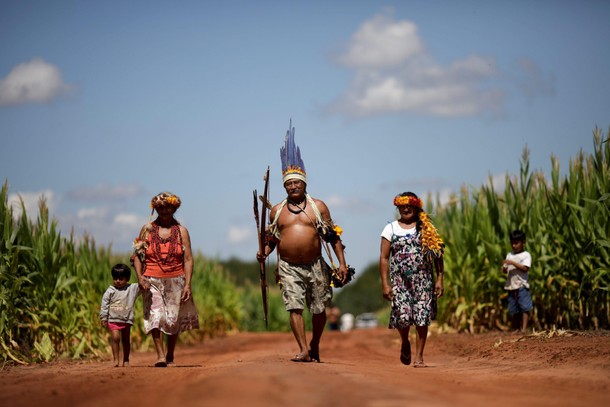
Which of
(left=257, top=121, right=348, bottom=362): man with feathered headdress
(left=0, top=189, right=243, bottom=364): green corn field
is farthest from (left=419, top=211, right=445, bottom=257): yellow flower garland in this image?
(left=0, top=189, right=243, bottom=364): green corn field

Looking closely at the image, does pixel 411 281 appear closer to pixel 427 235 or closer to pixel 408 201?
pixel 427 235

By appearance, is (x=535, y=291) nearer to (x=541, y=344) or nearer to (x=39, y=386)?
(x=541, y=344)

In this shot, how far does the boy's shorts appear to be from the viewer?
15.0 m

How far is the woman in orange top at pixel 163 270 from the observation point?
431 inches

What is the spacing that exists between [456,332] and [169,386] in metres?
10.9

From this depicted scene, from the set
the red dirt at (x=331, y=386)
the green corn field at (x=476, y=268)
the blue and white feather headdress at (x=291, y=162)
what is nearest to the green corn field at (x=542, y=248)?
the green corn field at (x=476, y=268)

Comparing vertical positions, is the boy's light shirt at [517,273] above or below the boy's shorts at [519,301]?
above

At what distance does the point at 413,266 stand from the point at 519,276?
4.95m

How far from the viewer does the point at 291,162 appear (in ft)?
37.5

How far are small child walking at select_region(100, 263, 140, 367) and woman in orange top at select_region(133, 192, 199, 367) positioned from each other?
55 centimetres

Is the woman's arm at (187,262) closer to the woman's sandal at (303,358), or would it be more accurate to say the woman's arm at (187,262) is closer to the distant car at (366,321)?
the woman's sandal at (303,358)

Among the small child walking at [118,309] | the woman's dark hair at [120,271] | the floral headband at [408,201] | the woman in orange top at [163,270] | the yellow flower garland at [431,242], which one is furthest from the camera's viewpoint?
the woman's dark hair at [120,271]

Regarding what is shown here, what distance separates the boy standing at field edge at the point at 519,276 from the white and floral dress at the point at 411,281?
179 inches

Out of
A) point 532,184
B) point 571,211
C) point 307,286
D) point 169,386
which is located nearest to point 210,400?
point 169,386
